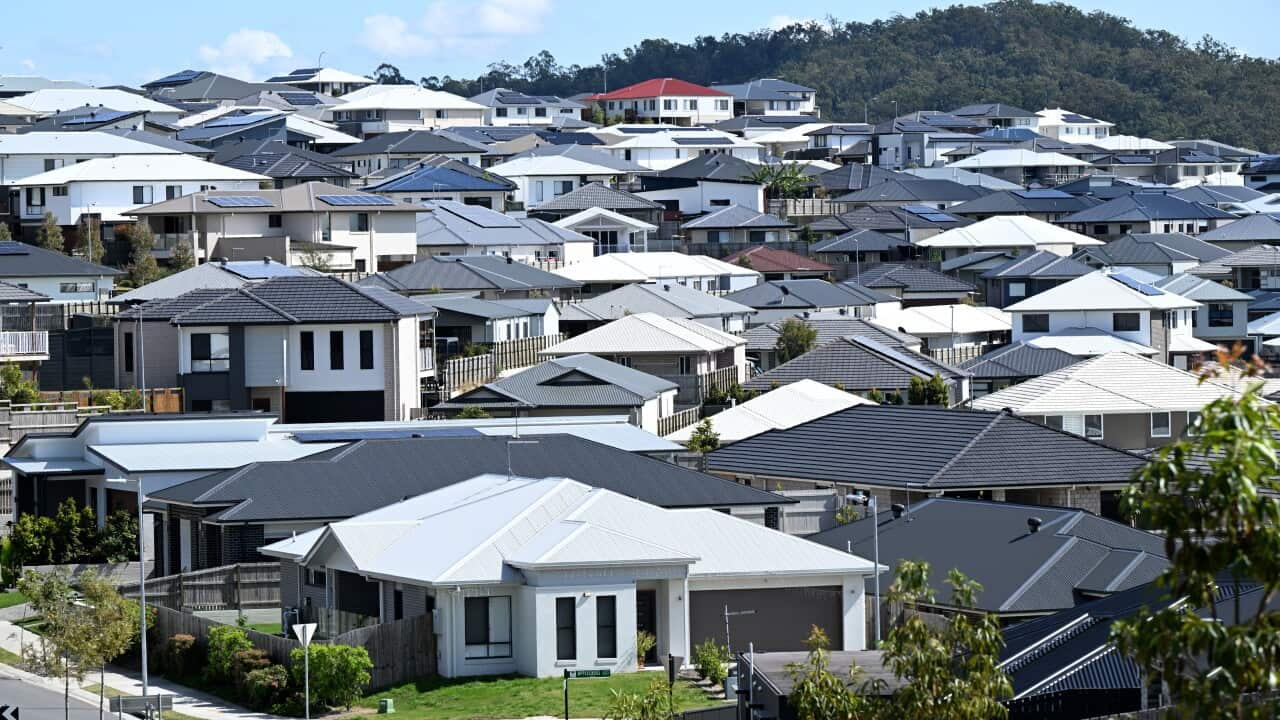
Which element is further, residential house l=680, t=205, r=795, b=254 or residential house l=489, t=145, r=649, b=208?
residential house l=489, t=145, r=649, b=208

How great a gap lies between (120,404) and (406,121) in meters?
100

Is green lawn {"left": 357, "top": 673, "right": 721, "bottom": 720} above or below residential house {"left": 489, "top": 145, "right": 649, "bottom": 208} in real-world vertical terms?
below

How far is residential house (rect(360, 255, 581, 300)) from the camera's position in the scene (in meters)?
79.6

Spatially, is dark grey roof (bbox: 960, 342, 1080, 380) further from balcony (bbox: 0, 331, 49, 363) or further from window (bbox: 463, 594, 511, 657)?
window (bbox: 463, 594, 511, 657)

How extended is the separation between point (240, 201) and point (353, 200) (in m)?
4.56

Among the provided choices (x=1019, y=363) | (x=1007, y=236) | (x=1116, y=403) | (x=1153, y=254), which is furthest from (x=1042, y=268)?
(x=1116, y=403)

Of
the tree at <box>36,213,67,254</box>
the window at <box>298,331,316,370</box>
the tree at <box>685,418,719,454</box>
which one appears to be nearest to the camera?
the tree at <box>685,418,719,454</box>

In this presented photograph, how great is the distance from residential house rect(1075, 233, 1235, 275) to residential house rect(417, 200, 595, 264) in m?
24.3

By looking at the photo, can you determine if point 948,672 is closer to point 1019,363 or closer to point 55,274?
point 1019,363

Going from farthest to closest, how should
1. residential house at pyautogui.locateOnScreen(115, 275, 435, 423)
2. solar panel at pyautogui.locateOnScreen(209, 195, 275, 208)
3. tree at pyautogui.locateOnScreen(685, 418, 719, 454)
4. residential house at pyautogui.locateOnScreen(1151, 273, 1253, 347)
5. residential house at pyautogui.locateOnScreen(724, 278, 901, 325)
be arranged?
1. residential house at pyautogui.locateOnScreen(1151, 273, 1253, 347)
2. residential house at pyautogui.locateOnScreen(724, 278, 901, 325)
3. solar panel at pyautogui.locateOnScreen(209, 195, 275, 208)
4. residential house at pyautogui.locateOnScreen(115, 275, 435, 423)
5. tree at pyautogui.locateOnScreen(685, 418, 719, 454)

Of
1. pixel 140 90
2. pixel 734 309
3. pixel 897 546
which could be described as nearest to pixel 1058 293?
pixel 734 309

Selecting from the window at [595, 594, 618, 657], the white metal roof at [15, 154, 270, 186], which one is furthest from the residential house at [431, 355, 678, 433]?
the white metal roof at [15, 154, 270, 186]

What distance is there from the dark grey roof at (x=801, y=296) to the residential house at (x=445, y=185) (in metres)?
18.7

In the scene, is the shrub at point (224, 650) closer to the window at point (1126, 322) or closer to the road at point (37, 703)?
the road at point (37, 703)
